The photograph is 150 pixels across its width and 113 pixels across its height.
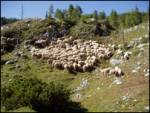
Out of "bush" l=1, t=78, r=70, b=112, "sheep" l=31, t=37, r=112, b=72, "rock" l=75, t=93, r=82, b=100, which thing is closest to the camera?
"bush" l=1, t=78, r=70, b=112

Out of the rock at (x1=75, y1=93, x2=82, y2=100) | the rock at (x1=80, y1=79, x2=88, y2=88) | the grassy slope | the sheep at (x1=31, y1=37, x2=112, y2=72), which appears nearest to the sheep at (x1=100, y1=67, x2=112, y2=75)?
the grassy slope

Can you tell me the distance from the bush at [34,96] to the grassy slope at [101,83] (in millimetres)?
2084

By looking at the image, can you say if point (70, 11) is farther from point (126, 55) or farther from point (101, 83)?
point (101, 83)

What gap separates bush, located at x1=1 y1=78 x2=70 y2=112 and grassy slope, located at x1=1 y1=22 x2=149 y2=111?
2.08 meters

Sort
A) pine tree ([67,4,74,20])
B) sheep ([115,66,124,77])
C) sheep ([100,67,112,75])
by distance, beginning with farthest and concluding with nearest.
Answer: pine tree ([67,4,74,20]) < sheep ([100,67,112,75]) < sheep ([115,66,124,77])

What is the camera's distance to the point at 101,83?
51.4 meters

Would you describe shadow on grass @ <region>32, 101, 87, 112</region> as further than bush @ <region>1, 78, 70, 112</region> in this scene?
Yes

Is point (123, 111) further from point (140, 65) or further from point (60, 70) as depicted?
point (60, 70)

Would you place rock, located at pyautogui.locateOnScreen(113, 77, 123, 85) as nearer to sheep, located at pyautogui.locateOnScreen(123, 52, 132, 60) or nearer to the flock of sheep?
the flock of sheep

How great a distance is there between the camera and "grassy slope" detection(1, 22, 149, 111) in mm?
43406

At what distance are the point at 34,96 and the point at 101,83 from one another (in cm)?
1135

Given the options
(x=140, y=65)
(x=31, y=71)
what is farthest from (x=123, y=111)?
(x=31, y=71)

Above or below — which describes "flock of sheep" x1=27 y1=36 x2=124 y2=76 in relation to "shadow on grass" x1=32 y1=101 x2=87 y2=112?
above

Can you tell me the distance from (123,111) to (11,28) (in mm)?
42410
